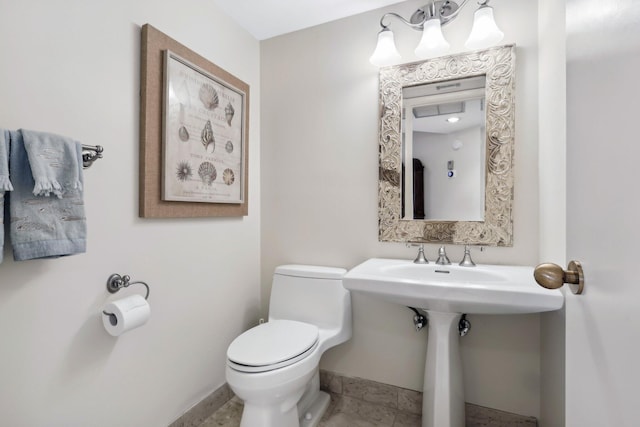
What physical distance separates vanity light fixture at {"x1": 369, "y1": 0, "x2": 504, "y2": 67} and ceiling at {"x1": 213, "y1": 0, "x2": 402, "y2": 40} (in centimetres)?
21

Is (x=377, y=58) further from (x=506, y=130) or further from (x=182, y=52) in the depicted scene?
(x=182, y=52)

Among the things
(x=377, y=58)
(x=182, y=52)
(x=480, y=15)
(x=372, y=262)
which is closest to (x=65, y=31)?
(x=182, y=52)

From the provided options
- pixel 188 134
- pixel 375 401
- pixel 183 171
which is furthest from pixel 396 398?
pixel 188 134

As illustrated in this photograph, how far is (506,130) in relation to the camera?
4.83 feet

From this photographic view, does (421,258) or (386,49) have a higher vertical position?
(386,49)

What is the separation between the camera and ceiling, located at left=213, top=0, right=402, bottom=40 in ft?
5.52

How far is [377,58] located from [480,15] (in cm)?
50

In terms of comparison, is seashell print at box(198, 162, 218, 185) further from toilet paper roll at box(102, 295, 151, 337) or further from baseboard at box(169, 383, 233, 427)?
baseboard at box(169, 383, 233, 427)

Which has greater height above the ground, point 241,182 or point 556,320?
point 241,182

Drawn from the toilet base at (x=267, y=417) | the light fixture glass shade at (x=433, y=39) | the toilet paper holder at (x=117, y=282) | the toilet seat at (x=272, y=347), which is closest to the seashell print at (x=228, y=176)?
the toilet paper holder at (x=117, y=282)

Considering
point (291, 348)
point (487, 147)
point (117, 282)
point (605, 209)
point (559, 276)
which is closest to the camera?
point (605, 209)

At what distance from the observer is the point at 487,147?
1.51 metres

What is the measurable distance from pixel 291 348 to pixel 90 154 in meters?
1.08

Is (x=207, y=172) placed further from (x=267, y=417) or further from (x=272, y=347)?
(x=267, y=417)
